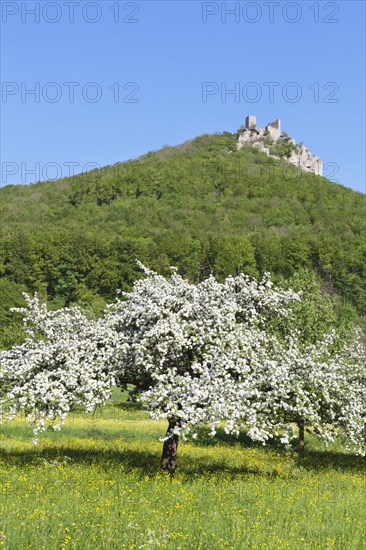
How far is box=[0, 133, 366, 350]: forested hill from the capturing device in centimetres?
12256

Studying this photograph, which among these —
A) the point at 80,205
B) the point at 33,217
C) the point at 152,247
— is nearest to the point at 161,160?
the point at 80,205

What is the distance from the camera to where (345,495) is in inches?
691

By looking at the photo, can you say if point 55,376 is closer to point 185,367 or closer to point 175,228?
point 185,367

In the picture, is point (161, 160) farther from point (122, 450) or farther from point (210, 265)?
point (122, 450)

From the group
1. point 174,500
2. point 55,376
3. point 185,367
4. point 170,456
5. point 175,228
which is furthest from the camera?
point 175,228

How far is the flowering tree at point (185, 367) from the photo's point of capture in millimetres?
16844

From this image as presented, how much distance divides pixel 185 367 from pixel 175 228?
136 metres

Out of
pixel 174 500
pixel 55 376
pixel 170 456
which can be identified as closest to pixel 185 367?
pixel 170 456

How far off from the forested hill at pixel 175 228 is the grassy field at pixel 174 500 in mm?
73653

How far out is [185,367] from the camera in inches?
736

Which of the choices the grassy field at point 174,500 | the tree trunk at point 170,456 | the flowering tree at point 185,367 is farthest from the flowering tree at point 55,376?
the tree trunk at point 170,456

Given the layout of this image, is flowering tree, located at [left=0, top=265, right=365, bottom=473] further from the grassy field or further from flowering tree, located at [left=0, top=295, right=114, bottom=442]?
the grassy field

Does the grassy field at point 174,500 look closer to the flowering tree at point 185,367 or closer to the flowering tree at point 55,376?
the flowering tree at point 185,367

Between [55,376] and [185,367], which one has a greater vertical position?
[185,367]
